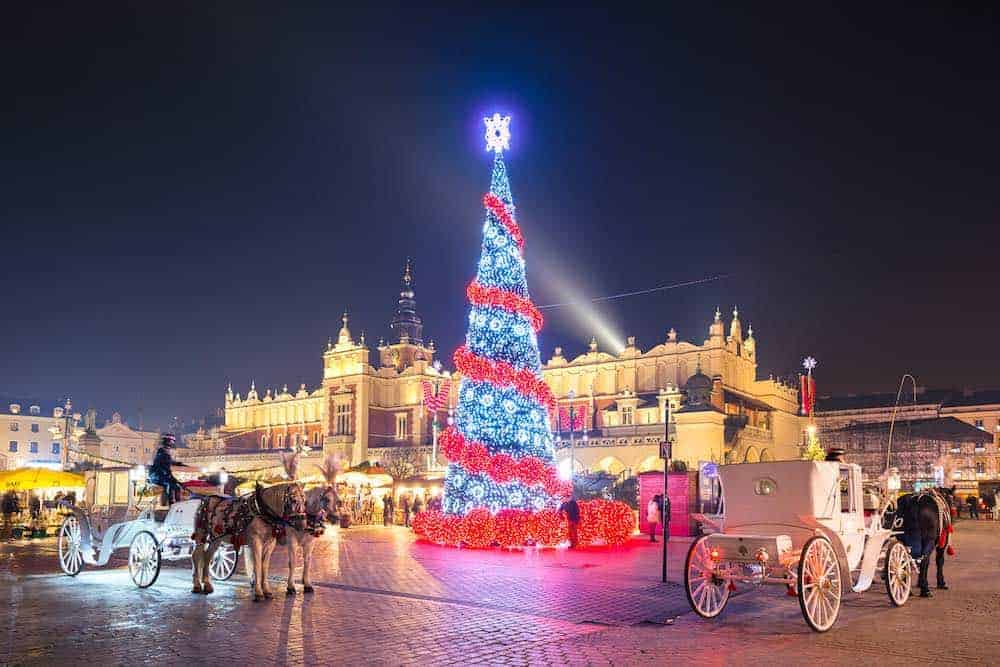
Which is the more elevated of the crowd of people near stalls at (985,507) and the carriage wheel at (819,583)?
the carriage wheel at (819,583)

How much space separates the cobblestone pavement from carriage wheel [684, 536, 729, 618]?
0.19 m

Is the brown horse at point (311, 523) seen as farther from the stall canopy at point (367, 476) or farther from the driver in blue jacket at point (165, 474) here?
the stall canopy at point (367, 476)

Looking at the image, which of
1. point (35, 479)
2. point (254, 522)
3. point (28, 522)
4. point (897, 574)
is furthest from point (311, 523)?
point (28, 522)

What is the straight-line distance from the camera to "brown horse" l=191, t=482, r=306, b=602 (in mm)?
11227

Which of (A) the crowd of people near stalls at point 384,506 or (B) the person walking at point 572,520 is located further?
(A) the crowd of people near stalls at point 384,506

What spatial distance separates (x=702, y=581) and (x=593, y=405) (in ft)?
216

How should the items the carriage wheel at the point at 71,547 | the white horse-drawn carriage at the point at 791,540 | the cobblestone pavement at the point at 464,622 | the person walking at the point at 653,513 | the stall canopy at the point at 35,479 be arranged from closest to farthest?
the cobblestone pavement at the point at 464,622 < the white horse-drawn carriage at the point at 791,540 < the carriage wheel at the point at 71,547 < the stall canopy at the point at 35,479 < the person walking at the point at 653,513

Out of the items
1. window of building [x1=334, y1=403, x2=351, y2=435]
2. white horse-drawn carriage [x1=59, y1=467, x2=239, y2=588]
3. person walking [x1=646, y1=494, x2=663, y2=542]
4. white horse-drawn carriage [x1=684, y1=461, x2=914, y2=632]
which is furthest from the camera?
window of building [x1=334, y1=403, x2=351, y2=435]

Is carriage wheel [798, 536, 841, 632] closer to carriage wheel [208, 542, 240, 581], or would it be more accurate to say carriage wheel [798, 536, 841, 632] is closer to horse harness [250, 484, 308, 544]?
horse harness [250, 484, 308, 544]

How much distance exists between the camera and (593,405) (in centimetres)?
7531

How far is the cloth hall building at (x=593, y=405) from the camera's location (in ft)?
176

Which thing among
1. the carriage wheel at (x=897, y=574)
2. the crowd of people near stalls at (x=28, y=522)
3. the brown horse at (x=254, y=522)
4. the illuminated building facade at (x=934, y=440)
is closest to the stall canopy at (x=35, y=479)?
the crowd of people near stalls at (x=28, y=522)

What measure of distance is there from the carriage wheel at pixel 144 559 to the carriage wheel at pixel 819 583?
8976 millimetres

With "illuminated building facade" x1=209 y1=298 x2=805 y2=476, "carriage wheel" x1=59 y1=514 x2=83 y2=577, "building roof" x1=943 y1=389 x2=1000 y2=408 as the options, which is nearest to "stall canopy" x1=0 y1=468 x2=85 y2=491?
"carriage wheel" x1=59 y1=514 x2=83 y2=577
